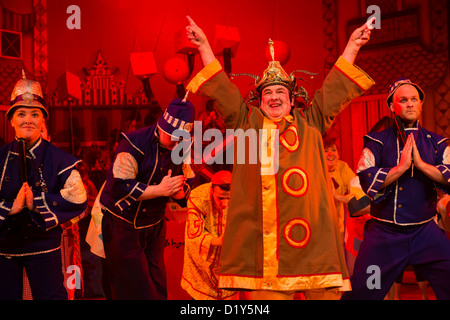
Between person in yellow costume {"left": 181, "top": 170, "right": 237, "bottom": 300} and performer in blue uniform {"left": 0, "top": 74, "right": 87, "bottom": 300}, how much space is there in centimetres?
110

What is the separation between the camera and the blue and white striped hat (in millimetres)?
3285

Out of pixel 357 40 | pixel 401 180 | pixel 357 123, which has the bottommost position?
pixel 401 180

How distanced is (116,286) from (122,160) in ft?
2.40

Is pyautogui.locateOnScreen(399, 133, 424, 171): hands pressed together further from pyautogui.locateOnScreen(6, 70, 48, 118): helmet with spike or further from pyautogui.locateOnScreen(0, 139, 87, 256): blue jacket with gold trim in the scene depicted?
pyautogui.locateOnScreen(6, 70, 48, 118): helmet with spike

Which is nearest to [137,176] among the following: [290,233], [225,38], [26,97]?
[26,97]

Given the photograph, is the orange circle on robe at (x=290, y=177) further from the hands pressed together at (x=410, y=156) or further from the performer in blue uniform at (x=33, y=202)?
the performer in blue uniform at (x=33, y=202)

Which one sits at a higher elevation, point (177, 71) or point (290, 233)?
point (177, 71)

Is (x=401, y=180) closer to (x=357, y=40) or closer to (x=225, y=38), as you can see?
(x=357, y=40)

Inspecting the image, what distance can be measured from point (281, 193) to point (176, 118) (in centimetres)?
86

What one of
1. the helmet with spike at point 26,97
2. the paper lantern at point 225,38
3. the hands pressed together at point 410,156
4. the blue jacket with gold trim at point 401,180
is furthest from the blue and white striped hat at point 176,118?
the paper lantern at point 225,38

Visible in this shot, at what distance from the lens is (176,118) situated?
3.28 m

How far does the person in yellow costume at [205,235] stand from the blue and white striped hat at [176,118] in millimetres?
792

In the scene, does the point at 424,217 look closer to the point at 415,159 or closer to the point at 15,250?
the point at 415,159

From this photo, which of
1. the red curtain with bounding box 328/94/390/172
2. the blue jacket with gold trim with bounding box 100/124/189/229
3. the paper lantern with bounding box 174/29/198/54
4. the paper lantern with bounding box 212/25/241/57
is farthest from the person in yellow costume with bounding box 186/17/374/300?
the red curtain with bounding box 328/94/390/172
